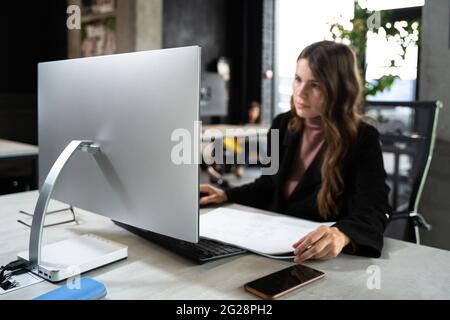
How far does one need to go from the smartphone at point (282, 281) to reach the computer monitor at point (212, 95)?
3241 mm

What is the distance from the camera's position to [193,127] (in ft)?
2.38

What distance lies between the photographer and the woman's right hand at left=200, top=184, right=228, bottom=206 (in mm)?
1400

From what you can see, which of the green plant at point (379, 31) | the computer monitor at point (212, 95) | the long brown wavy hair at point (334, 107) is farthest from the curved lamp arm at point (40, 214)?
the computer monitor at point (212, 95)

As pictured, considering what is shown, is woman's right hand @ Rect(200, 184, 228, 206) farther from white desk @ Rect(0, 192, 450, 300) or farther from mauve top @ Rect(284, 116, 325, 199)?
white desk @ Rect(0, 192, 450, 300)

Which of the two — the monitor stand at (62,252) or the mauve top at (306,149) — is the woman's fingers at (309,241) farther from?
the mauve top at (306,149)

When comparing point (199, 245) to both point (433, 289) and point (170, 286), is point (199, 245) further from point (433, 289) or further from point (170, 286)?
point (433, 289)

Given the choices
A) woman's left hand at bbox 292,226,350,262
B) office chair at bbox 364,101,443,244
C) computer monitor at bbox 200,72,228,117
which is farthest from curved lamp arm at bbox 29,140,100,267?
computer monitor at bbox 200,72,228,117

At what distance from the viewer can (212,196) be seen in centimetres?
141

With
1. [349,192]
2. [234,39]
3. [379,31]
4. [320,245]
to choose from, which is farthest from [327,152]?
[234,39]

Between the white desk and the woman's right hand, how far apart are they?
1.19 feet

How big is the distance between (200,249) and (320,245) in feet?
0.86

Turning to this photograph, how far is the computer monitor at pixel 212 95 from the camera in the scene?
13.3ft

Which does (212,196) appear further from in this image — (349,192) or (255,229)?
(349,192)

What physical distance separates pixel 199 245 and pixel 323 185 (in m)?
0.54
